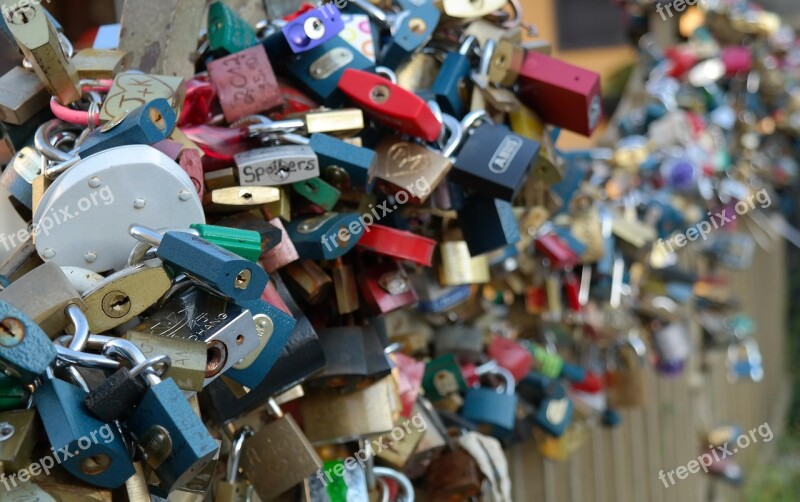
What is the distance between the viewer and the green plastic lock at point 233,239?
2.95 ft

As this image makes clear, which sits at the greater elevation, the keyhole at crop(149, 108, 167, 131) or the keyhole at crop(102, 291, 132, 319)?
the keyhole at crop(149, 108, 167, 131)

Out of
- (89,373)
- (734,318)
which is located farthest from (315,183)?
(734,318)

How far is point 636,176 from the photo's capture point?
2.54m

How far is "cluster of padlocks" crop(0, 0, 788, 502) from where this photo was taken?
30.9 inches

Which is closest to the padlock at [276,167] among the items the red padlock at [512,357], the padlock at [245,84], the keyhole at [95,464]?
the padlock at [245,84]

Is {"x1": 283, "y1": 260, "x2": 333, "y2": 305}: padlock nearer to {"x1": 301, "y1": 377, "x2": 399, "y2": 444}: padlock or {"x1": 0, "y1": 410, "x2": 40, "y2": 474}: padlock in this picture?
{"x1": 301, "y1": 377, "x2": 399, "y2": 444}: padlock

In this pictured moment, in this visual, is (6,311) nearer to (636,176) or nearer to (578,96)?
(578,96)

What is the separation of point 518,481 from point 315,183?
3.58 feet

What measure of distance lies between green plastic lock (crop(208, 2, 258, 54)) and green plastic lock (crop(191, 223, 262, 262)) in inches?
15.5

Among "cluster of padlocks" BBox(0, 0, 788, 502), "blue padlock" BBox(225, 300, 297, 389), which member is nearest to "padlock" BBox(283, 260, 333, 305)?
"cluster of padlocks" BBox(0, 0, 788, 502)

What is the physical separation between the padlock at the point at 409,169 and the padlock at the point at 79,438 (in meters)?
0.56

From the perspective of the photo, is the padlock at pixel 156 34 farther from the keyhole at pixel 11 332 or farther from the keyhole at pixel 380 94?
the keyhole at pixel 11 332

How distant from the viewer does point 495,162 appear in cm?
124

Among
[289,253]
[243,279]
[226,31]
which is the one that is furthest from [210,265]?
[226,31]
